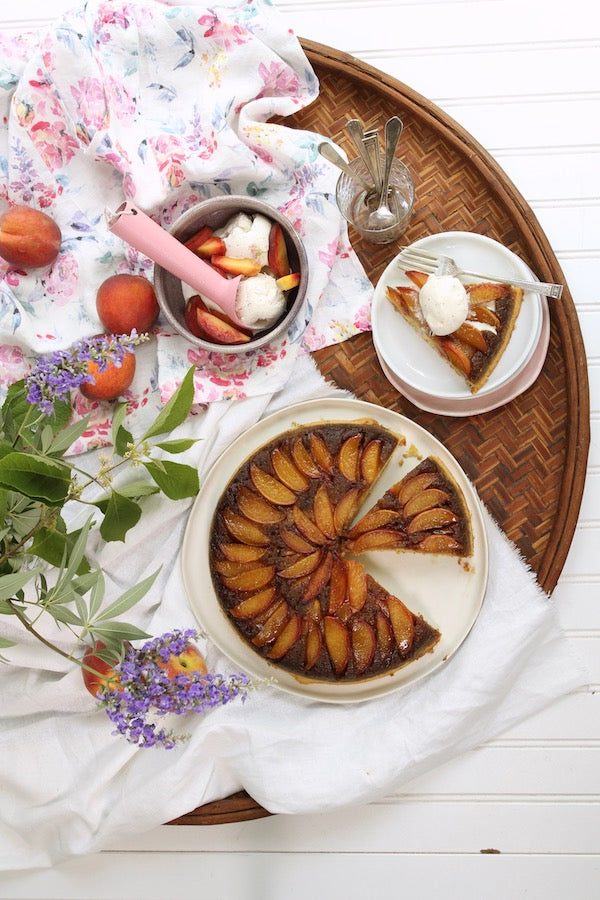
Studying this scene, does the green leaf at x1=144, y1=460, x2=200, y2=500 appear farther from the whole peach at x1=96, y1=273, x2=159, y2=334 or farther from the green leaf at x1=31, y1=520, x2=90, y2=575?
the whole peach at x1=96, y1=273, x2=159, y2=334

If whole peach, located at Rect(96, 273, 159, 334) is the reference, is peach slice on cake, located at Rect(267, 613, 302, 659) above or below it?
below

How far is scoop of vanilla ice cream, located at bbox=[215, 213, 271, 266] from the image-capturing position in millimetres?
1890

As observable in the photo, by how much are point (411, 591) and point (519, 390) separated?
53 cm

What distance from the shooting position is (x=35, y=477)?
4.56ft

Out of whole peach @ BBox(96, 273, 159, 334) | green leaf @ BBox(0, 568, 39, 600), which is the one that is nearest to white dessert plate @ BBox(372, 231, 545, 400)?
whole peach @ BBox(96, 273, 159, 334)

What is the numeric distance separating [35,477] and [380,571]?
Answer: 900mm

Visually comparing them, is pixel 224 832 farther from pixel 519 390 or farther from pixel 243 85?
pixel 243 85

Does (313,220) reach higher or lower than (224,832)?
higher

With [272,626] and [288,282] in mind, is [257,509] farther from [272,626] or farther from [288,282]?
[288,282]

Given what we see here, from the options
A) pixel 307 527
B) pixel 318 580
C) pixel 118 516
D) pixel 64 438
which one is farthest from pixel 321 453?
pixel 64 438

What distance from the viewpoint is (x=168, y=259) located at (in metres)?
1.79

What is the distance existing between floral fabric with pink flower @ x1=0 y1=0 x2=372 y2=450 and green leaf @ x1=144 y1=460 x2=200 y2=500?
0.32 meters

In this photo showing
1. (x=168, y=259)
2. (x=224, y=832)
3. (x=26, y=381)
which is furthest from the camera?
(x=224, y=832)

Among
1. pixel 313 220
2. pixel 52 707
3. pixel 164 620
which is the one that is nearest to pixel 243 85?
pixel 313 220
